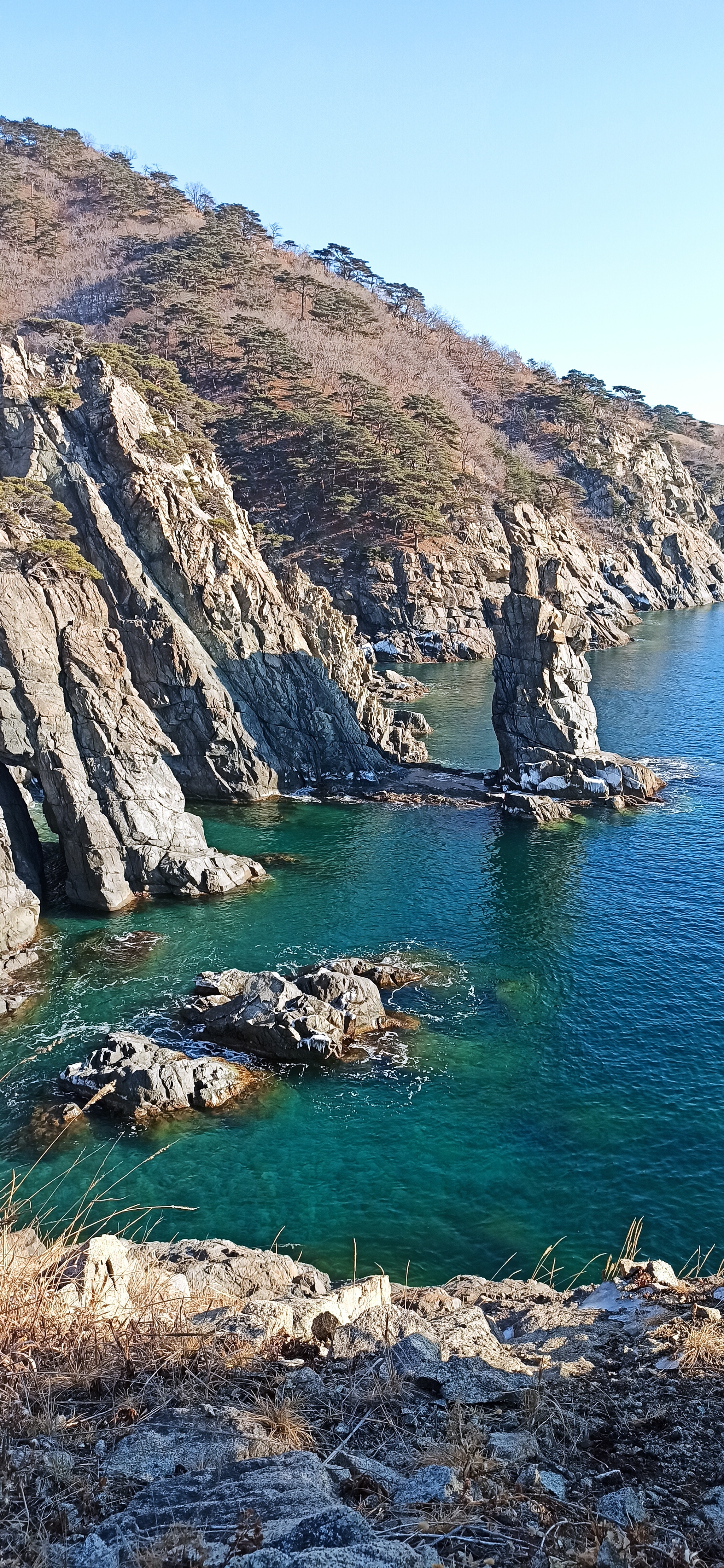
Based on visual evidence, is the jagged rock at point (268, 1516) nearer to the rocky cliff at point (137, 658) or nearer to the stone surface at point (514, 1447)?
the stone surface at point (514, 1447)

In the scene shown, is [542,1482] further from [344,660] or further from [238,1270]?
[344,660]

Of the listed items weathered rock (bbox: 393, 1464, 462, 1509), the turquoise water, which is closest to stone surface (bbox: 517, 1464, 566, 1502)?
weathered rock (bbox: 393, 1464, 462, 1509)

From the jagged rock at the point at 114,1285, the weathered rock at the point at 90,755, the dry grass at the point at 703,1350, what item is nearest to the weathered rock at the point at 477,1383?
the dry grass at the point at 703,1350

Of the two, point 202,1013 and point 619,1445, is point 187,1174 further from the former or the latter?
point 619,1445

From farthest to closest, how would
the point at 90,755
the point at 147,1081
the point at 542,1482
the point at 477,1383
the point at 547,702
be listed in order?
1. the point at 547,702
2. the point at 90,755
3. the point at 147,1081
4. the point at 477,1383
5. the point at 542,1482

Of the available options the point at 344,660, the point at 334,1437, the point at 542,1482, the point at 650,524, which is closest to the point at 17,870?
the point at 344,660

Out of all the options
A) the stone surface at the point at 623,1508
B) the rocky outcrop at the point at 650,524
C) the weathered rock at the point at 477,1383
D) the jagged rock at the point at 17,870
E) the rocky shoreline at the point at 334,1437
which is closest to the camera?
the rocky shoreline at the point at 334,1437
